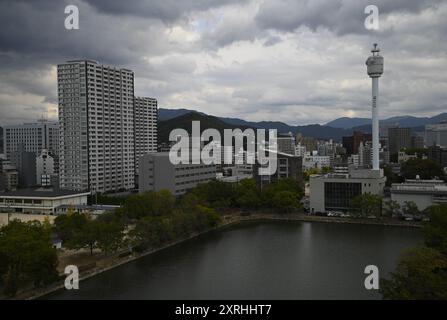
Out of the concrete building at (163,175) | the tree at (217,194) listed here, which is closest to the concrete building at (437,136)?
the tree at (217,194)

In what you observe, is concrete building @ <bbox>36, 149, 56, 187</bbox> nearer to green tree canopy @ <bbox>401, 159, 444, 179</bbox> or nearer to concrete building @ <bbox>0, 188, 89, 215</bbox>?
concrete building @ <bbox>0, 188, 89, 215</bbox>

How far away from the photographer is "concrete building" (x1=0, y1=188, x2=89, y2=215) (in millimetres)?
13508

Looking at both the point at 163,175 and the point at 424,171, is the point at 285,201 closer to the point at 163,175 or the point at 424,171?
the point at 163,175

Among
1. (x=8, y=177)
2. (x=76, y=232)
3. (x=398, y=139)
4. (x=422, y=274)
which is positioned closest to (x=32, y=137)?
(x=8, y=177)

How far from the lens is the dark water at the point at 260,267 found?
647 centimetres

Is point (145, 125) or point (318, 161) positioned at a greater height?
point (145, 125)

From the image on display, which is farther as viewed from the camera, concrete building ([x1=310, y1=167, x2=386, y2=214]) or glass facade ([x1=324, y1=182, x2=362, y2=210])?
glass facade ([x1=324, y1=182, x2=362, y2=210])

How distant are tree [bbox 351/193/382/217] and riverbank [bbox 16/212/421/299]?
26 centimetres

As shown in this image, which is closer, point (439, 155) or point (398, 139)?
point (439, 155)

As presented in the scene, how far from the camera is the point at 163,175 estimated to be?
572 inches

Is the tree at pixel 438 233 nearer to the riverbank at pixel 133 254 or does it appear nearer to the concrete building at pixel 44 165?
the riverbank at pixel 133 254

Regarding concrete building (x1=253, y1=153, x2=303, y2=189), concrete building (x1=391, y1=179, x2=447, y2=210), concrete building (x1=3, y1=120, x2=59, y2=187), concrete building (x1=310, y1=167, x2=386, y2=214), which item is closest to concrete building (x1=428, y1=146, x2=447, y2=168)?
concrete building (x1=253, y1=153, x2=303, y2=189)

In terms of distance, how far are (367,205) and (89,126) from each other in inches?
407

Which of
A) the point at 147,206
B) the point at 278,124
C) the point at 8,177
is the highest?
the point at 278,124
